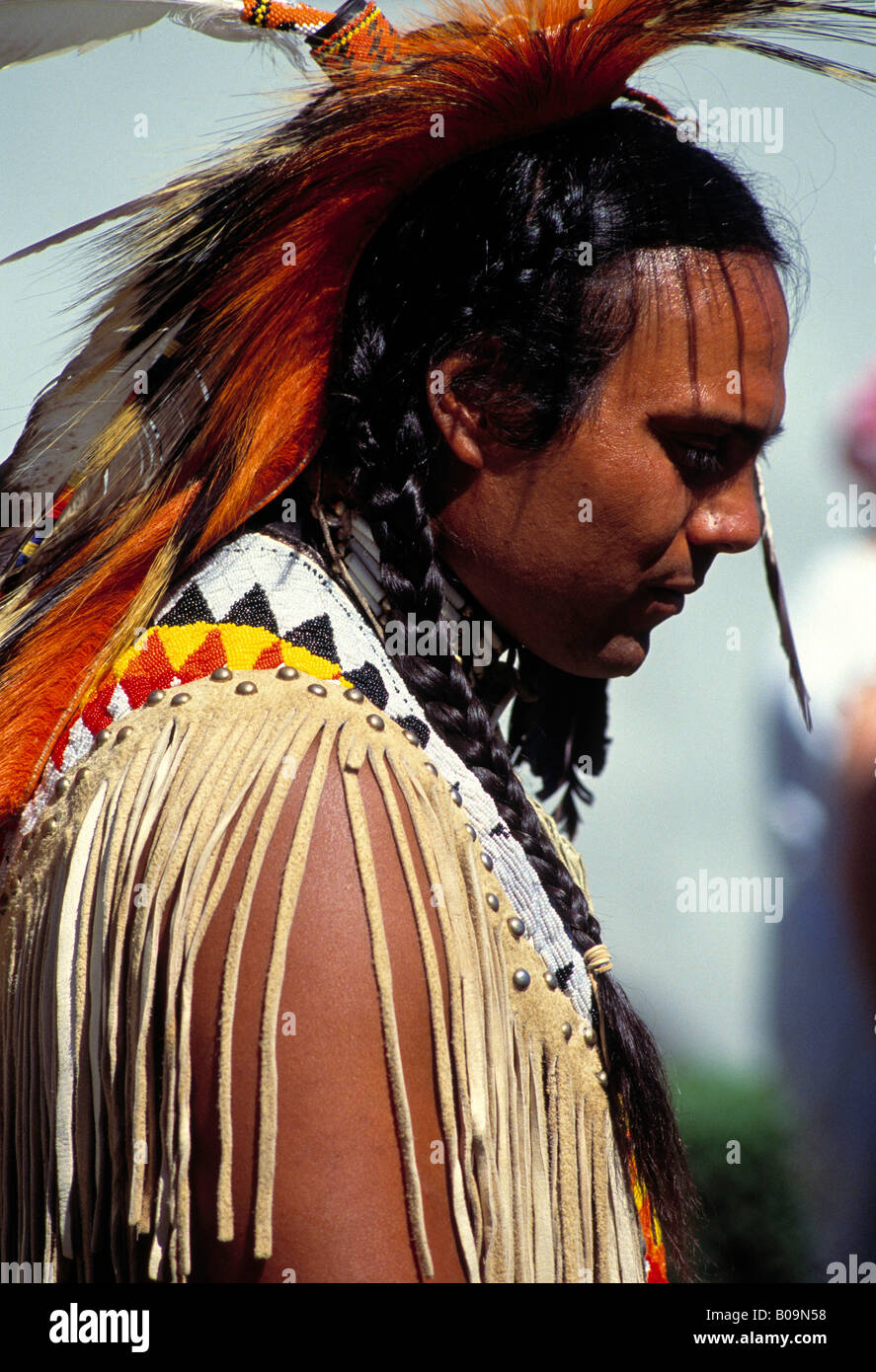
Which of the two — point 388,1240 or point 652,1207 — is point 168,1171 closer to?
point 388,1240

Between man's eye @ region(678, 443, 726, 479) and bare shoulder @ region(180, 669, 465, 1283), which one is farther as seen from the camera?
man's eye @ region(678, 443, 726, 479)

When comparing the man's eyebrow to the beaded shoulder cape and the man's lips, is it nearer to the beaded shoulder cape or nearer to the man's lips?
the man's lips

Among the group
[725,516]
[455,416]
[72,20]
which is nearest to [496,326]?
[455,416]

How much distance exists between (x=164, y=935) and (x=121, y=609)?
42 cm

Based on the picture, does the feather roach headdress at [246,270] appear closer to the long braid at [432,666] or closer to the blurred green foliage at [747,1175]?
the long braid at [432,666]

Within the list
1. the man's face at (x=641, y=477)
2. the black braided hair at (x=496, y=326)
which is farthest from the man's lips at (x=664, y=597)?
the black braided hair at (x=496, y=326)

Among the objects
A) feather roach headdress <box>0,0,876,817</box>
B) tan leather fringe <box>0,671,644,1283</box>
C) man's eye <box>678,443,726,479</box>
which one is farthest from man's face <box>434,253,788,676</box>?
tan leather fringe <box>0,671,644,1283</box>

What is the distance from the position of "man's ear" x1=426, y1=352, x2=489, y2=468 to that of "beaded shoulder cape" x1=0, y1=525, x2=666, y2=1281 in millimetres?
269

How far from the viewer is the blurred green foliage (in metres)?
4.14

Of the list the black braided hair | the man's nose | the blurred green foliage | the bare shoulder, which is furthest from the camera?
the blurred green foliage

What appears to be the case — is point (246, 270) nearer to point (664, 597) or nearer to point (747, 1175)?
point (664, 597)

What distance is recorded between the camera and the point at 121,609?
141 centimetres

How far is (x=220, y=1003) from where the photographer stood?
112 cm

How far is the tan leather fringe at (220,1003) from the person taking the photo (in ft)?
3.70
